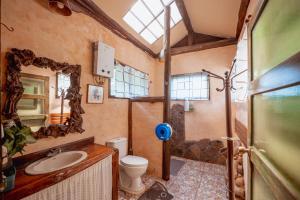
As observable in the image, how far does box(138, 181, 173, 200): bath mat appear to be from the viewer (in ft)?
6.48

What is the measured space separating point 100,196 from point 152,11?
297 centimetres

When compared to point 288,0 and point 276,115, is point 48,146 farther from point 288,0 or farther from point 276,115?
point 288,0

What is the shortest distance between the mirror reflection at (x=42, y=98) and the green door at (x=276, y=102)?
1.83m

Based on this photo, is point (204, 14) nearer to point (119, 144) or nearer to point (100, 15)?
point (100, 15)

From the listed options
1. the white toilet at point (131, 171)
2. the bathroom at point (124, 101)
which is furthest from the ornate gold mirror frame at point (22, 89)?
the white toilet at point (131, 171)

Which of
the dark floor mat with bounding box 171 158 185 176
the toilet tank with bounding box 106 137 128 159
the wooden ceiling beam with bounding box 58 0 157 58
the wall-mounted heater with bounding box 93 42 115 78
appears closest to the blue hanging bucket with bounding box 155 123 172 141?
the toilet tank with bounding box 106 137 128 159

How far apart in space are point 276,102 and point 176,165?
2.66 m

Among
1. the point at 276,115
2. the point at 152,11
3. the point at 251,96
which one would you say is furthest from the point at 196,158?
the point at 152,11

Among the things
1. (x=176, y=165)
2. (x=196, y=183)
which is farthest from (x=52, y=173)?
(x=176, y=165)

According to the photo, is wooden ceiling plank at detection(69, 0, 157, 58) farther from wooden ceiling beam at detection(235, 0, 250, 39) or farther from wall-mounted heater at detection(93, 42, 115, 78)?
wooden ceiling beam at detection(235, 0, 250, 39)

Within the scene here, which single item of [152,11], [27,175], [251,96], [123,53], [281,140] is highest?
[152,11]

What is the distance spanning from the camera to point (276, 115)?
66 cm

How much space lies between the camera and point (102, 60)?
82.7 inches

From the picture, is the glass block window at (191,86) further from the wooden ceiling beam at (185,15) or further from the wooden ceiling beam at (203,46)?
the wooden ceiling beam at (185,15)
